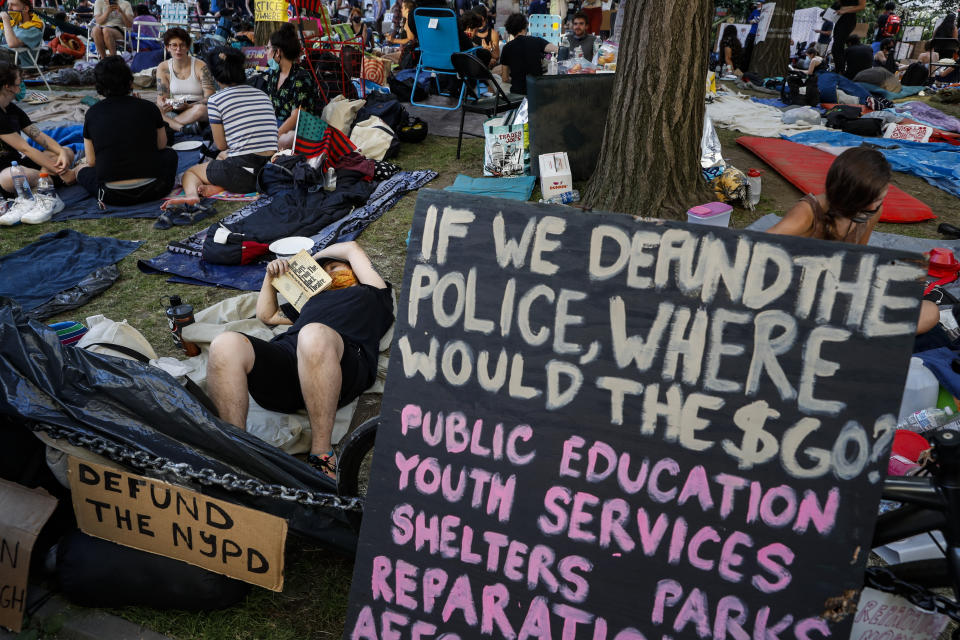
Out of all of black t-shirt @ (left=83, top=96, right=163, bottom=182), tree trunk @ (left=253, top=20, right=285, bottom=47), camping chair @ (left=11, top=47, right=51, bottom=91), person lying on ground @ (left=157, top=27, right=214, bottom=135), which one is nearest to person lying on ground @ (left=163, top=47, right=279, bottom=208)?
black t-shirt @ (left=83, top=96, right=163, bottom=182)

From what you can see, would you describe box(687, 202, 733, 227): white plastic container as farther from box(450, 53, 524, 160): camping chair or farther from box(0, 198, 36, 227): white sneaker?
box(0, 198, 36, 227): white sneaker

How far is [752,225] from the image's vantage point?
515cm

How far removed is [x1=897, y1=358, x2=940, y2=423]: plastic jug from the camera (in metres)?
2.94

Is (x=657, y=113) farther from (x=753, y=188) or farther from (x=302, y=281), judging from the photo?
(x=302, y=281)

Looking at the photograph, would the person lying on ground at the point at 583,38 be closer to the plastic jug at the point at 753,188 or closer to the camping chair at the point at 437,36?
the camping chair at the point at 437,36

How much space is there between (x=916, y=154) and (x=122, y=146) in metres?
7.88

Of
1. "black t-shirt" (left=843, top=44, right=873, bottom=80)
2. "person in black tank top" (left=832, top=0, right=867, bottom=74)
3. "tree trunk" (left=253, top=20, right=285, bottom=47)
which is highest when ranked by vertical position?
"person in black tank top" (left=832, top=0, right=867, bottom=74)

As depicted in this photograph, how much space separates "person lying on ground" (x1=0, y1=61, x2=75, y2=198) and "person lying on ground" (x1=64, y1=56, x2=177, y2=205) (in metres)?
0.28

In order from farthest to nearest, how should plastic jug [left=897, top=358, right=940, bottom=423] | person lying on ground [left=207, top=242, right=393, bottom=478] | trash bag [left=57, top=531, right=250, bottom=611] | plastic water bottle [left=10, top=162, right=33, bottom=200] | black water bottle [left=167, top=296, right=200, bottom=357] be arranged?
1. plastic water bottle [left=10, top=162, right=33, bottom=200]
2. black water bottle [left=167, top=296, right=200, bottom=357]
3. plastic jug [left=897, top=358, right=940, bottom=423]
4. person lying on ground [left=207, top=242, right=393, bottom=478]
5. trash bag [left=57, top=531, right=250, bottom=611]

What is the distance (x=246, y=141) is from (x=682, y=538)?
5.92m

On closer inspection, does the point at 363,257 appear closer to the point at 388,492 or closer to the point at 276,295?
the point at 276,295

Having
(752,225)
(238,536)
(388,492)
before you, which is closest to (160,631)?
(238,536)

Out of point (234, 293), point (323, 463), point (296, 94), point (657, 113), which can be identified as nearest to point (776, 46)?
point (657, 113)

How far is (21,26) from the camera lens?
37.7 ft
